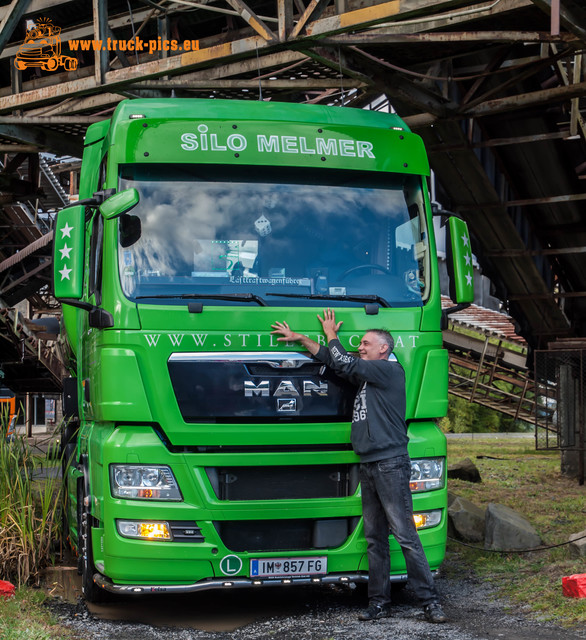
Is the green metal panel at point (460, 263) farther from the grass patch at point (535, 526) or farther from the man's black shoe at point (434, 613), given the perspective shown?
the grass patch at point (535, 526)

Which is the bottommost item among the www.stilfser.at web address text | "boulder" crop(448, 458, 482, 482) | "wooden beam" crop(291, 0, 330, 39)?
"boulder" crop(448, 458, 482, 482)

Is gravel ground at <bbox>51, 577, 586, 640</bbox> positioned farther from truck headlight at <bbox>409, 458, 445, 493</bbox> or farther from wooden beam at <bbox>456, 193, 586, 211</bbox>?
wooden beam at <bbox>456, 193, 586, 211</bbox>

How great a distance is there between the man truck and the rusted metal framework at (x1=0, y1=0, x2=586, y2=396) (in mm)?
2529

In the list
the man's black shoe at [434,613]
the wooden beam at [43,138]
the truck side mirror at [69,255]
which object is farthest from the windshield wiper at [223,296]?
the wooden beam at [43,138]

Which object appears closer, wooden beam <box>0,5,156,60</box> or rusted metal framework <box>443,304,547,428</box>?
wooden beam <box>0,5,156,60</box>

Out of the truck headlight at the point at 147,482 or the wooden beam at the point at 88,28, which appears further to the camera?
the wooden beam at the point at 88,28

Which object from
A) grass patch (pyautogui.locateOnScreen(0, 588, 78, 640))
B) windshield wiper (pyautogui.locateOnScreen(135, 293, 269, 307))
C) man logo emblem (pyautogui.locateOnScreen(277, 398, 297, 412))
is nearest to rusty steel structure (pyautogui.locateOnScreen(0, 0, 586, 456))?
windshield wiper (pyautogui.locateOnScreen(135, 293, 269, 307))

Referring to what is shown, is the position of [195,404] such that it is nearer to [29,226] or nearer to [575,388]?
[575,388]

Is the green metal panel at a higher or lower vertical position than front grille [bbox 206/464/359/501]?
higher

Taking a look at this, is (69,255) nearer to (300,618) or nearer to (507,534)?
(300,618)

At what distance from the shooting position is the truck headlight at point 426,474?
6539 millimetres

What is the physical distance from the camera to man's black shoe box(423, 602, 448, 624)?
6.36 meters

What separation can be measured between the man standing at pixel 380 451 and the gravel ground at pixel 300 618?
0.28 meters

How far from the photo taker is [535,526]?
408 inches
